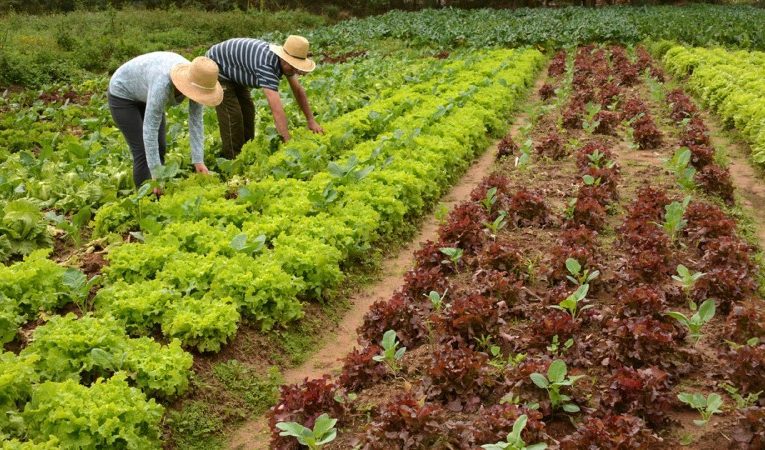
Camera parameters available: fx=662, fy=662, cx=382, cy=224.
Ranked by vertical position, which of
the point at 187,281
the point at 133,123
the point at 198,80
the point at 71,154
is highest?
the point at 198,80

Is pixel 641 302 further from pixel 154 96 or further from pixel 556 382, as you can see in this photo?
pixel 154 96

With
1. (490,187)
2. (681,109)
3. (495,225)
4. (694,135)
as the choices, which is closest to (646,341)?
(495,225)

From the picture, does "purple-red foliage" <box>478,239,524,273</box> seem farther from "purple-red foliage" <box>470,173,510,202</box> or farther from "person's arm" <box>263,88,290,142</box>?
"person's arm" <box>263,88,290,142</box>

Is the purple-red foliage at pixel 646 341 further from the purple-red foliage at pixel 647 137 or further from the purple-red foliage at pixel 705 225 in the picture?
the purple-red foliage at pixel 647 137

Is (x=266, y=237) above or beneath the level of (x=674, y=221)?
above

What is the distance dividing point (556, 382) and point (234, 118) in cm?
612

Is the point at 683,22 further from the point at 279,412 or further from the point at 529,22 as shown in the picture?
the point at 279,412

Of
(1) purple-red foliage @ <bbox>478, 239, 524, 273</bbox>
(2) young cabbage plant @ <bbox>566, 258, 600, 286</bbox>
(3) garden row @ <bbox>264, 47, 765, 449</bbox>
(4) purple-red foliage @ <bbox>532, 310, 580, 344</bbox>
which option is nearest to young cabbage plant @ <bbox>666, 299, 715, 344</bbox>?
(3) garden row @ <bbox>264, 47, 765, 449</bbox>

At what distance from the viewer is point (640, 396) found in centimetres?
413

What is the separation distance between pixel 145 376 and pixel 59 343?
2.00ft

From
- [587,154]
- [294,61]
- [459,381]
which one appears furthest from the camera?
[587,154]

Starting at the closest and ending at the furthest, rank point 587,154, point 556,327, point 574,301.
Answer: point 556,327
point 574,301
point 587,154

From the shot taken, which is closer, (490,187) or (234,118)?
(490,187)

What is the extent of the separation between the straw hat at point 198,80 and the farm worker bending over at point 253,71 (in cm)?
166
